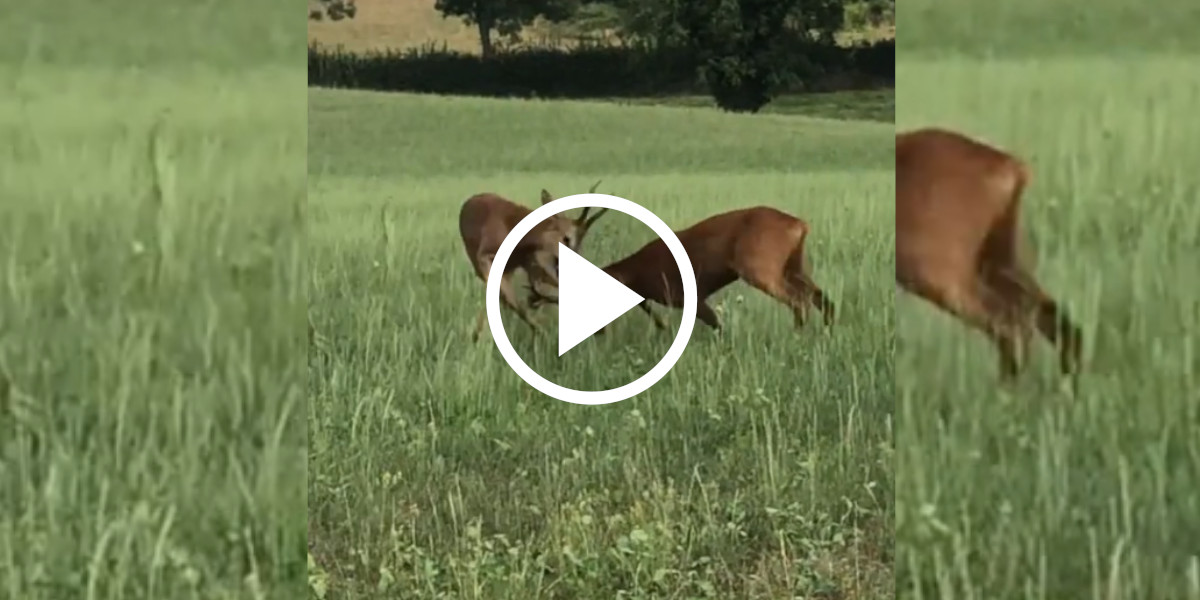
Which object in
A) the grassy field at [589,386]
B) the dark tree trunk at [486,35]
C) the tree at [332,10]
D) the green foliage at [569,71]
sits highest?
the tree at [332,10]

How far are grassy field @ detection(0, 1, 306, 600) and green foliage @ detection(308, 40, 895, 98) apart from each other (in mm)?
108

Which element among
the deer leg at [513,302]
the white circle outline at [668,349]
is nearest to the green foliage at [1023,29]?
the white circle outline at [668,349]

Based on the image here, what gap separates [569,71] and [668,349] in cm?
43

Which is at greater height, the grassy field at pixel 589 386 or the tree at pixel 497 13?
the tree at pixel 497 13

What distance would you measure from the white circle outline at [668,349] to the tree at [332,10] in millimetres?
391

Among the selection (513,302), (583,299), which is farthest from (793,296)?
(513,302)

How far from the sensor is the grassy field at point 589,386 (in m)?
1.38

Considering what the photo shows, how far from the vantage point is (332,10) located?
142 centimetres

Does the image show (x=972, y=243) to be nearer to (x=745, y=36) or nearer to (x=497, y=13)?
(x=745, y=36)

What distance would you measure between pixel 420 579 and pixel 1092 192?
112 cm

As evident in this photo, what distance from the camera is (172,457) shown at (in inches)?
55.3

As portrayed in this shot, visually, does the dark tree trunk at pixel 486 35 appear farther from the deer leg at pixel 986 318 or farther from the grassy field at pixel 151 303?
the deer leg at pixel 986 318

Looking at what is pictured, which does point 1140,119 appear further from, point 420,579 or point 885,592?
point 420,579

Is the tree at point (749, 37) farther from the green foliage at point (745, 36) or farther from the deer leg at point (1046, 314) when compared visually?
the deer leg at point (1046, 314)
